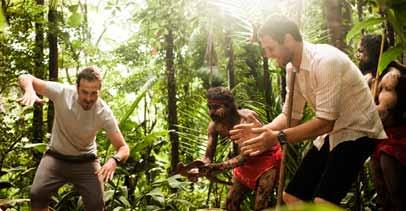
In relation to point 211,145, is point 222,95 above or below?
above

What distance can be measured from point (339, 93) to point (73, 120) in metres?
2.83

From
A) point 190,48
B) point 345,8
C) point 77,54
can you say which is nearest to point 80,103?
point 345,8

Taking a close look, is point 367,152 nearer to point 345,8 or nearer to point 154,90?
point 345,8

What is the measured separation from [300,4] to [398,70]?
91 cm

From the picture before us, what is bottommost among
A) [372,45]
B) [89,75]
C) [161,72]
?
[161,72]

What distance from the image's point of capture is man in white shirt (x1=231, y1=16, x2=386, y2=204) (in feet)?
10.9

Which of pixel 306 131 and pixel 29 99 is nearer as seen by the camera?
pixel 306 131

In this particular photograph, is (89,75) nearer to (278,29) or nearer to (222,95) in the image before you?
(222,95)

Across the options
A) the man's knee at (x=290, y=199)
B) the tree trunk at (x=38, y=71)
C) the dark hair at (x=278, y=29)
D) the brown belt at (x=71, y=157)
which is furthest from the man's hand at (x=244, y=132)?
the tree trunk at (x=38, y=71)

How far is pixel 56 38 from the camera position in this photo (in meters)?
9.71

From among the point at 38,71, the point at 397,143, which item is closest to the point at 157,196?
the point at 397,143

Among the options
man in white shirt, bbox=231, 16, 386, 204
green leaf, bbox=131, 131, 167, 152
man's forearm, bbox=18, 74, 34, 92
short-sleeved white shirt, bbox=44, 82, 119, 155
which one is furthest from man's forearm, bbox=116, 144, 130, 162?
man in white shirt, bbox=231, 16, 386, 204

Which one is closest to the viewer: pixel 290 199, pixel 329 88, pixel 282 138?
pixel 282 138

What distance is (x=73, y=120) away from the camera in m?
5.36
